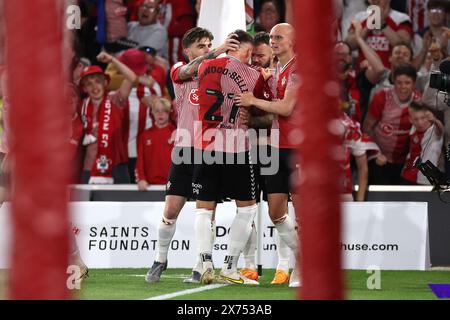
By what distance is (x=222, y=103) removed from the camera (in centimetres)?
1012

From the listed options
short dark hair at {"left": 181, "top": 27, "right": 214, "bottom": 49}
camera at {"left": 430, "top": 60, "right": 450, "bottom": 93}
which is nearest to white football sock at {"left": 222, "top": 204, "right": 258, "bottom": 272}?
short dark hair at {"left": 181, "top": 27, "right": 214, "bottom": 49}

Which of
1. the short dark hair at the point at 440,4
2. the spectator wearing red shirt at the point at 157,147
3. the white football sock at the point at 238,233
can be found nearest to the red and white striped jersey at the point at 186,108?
the white football sock at the point at 238,233

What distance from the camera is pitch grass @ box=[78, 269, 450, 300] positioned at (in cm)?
915

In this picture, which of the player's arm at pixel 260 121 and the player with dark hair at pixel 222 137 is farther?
the player's arm at pixel 260 121

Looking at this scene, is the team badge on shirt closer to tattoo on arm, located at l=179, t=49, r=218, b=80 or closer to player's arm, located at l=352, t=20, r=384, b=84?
tattoo on arm, located at l=179, t=49, r=218, b=80

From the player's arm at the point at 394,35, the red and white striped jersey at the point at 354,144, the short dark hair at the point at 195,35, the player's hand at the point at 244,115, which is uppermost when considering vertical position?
the player's arm at the point at 394,35

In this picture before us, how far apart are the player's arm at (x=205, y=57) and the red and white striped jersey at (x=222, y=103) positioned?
0.22 feet

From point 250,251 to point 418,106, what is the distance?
11.2 ft

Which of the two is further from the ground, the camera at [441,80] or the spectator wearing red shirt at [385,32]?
the spectator wearing red shirt at [385,32]

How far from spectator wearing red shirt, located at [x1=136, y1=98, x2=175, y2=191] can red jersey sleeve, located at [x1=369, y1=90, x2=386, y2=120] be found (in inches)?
95.1

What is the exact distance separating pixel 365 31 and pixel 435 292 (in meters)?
5.92

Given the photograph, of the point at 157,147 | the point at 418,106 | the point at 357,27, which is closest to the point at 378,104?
the point at 418,106

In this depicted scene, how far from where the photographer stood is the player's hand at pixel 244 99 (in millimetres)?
9992

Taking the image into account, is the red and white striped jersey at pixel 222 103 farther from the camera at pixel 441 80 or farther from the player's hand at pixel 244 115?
the camera at pixel 441 80
